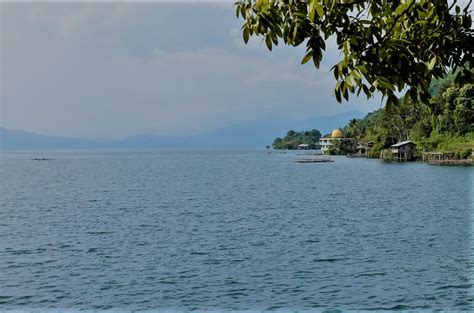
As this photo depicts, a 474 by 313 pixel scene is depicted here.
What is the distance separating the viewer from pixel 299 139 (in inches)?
6934

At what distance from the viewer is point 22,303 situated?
12172 mm

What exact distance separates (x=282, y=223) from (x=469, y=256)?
28.2ft

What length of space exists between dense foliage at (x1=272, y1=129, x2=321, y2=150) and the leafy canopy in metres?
167

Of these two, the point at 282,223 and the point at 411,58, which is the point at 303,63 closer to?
the point at 411,58

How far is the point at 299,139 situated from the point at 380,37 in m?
175

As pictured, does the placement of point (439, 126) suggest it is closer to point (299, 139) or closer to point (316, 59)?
point (316, 59)

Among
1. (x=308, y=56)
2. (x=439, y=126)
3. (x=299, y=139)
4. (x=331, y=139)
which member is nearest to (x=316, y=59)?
(x=308, y=56)

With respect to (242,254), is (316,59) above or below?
above

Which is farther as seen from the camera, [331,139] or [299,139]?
[299,139]

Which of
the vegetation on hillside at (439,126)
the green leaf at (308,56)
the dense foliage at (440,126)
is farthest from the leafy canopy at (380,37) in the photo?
the dense foliage at (440,126)

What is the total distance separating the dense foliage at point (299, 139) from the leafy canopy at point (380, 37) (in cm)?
16682

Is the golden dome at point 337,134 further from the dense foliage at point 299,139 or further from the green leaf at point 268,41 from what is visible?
the green leaf at point 268,41

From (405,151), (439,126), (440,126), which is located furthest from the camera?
(405,151)

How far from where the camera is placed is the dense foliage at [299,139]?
168375 mm
